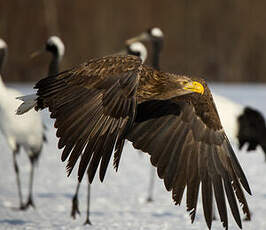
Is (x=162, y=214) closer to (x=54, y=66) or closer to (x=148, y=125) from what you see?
(x=148, y=125)

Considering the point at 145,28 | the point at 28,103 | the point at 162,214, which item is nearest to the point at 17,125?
the point at 162,214

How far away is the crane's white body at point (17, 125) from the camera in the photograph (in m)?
6.75

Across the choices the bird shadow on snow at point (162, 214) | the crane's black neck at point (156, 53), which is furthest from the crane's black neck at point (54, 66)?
the bird shadow on snow at point (162, 214)

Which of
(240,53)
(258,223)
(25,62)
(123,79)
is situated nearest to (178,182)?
Answer: (123,79)

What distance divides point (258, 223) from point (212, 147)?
1.66 meters

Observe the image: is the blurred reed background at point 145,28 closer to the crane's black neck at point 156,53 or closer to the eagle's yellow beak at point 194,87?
the crane's black neck at point 156,53

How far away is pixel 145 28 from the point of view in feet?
45.0

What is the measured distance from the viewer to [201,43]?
1470cm

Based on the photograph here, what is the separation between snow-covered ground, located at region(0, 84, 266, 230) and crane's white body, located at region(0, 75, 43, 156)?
62 cm

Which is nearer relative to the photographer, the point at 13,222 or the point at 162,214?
the point at 13,222

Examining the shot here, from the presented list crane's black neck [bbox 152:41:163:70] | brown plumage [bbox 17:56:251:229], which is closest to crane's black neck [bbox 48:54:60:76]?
crane's black neck [bbox 152:41:163:70]

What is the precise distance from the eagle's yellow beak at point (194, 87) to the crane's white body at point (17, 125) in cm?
237

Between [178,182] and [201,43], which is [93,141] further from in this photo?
[201,43]

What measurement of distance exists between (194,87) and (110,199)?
2606mm
